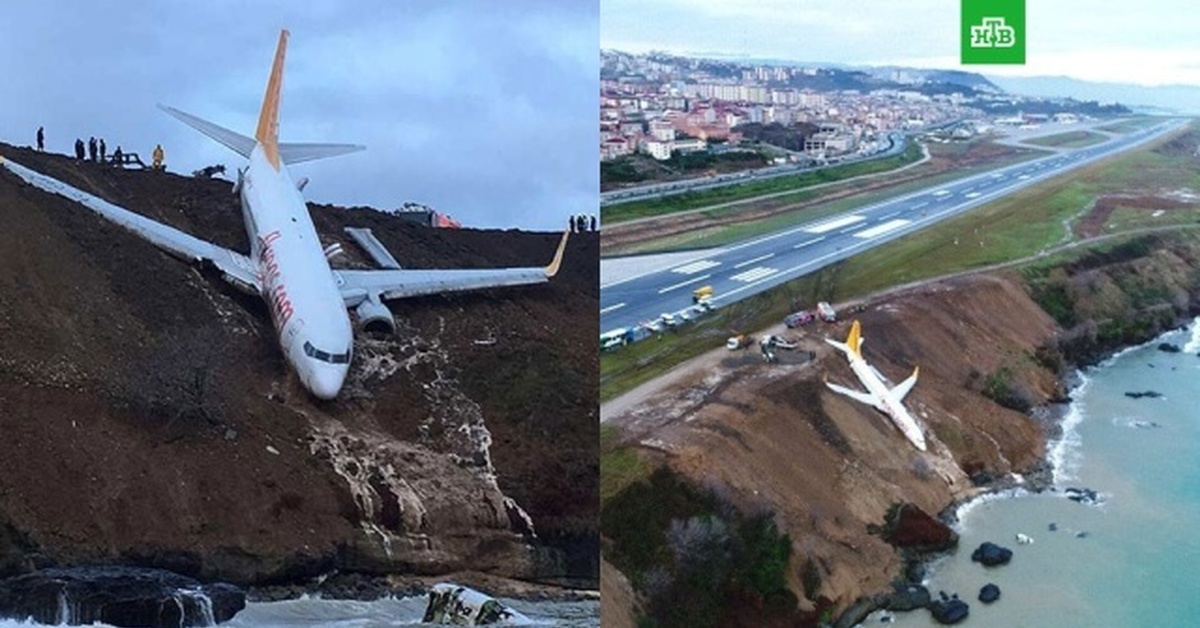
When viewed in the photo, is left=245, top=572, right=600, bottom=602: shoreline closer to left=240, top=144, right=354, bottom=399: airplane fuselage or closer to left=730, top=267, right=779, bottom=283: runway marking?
left=240, top=144, right=354, bottom=399: airplane fuselage

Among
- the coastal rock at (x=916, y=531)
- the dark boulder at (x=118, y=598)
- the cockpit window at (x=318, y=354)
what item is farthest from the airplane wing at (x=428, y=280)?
the coastal rock at (x=916, y=531)

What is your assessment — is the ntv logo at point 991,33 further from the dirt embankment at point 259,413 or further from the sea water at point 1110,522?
the dirt embankment at point 259,413

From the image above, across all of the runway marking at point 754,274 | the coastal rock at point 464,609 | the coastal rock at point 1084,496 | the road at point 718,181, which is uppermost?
the road at point 718,181

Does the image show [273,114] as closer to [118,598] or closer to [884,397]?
[118,598]

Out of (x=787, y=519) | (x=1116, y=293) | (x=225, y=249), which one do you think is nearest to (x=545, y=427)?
(x=787, y=519)

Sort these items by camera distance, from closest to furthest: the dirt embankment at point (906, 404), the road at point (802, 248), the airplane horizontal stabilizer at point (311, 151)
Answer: the dirt embankment at point (906, 404) < the road at point (802, 248) < the airplane horizontal stabilizer at point (311, 151)

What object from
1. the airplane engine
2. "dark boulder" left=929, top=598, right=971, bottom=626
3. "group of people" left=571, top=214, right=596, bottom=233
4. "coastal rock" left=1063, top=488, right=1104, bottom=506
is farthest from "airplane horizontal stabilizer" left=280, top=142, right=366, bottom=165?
"coastal rock" left=1063, top=488, right=1104, bottom=506

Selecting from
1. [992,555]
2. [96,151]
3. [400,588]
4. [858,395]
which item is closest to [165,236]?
[96,151]

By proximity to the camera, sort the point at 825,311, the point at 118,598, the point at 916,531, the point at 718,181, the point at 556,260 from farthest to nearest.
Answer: the point at 556,260, the point at 718,181, the point at 825,311, the point at 916,531, the point at 118,598
